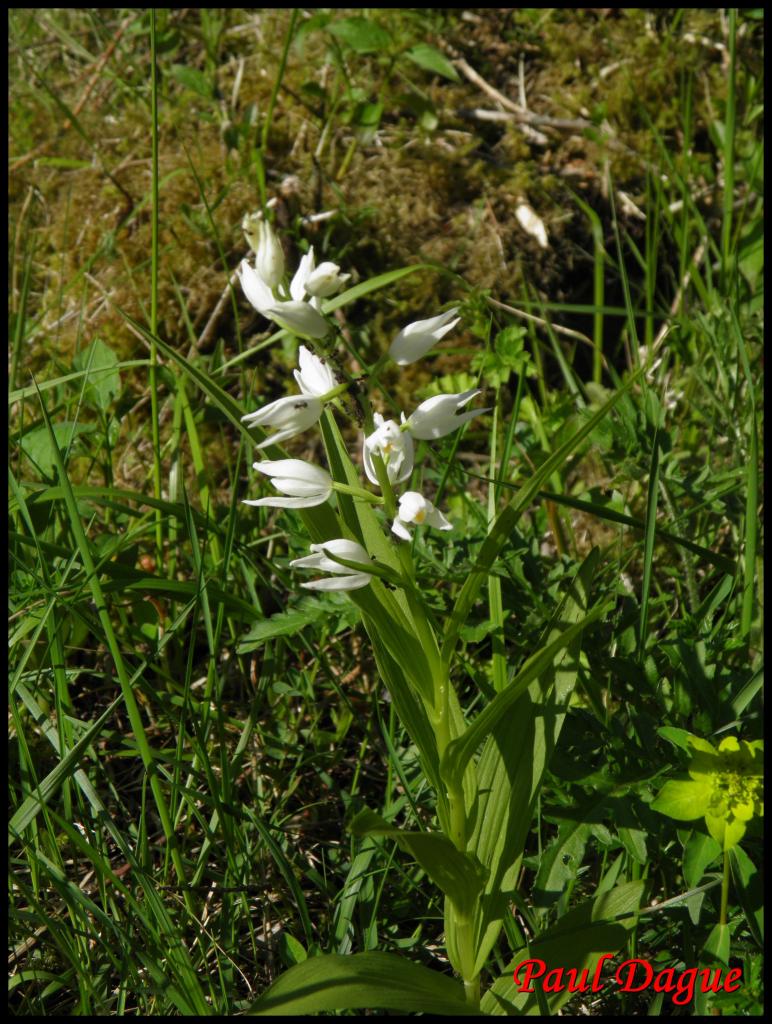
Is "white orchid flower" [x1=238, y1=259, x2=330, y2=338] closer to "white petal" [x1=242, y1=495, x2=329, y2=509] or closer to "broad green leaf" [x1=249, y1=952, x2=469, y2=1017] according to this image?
"white petal" [x1=242, y1=495, x2=329, y2=509]

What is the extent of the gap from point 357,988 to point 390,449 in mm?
661

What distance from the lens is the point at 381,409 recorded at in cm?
230

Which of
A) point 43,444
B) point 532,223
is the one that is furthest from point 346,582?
point 532,223

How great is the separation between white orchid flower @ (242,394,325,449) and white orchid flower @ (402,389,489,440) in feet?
0.38

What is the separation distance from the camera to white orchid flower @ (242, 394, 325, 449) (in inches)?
41.3

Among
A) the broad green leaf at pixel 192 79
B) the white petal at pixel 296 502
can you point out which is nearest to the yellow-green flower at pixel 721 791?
the white petal at pixel 296 502

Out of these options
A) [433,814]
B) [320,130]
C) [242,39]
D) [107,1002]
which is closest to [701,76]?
[320,130]

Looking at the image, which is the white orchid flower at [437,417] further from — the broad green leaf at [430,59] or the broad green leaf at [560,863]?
the broad green leaf at [430,59]

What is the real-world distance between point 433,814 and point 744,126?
2.28 metres

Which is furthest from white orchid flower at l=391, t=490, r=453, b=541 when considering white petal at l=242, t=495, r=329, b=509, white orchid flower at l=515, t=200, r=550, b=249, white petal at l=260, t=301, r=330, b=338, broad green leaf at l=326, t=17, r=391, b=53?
broad green leaf at l=326, t=17, r=391, b=53

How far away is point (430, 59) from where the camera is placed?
2.55 metres

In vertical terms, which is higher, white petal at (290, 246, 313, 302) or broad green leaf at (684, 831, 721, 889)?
white petal at (290, 246, 313, 302)

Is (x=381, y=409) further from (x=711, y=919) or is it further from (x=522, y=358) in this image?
(x=711, y=919)

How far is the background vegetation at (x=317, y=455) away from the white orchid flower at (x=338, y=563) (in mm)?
335
